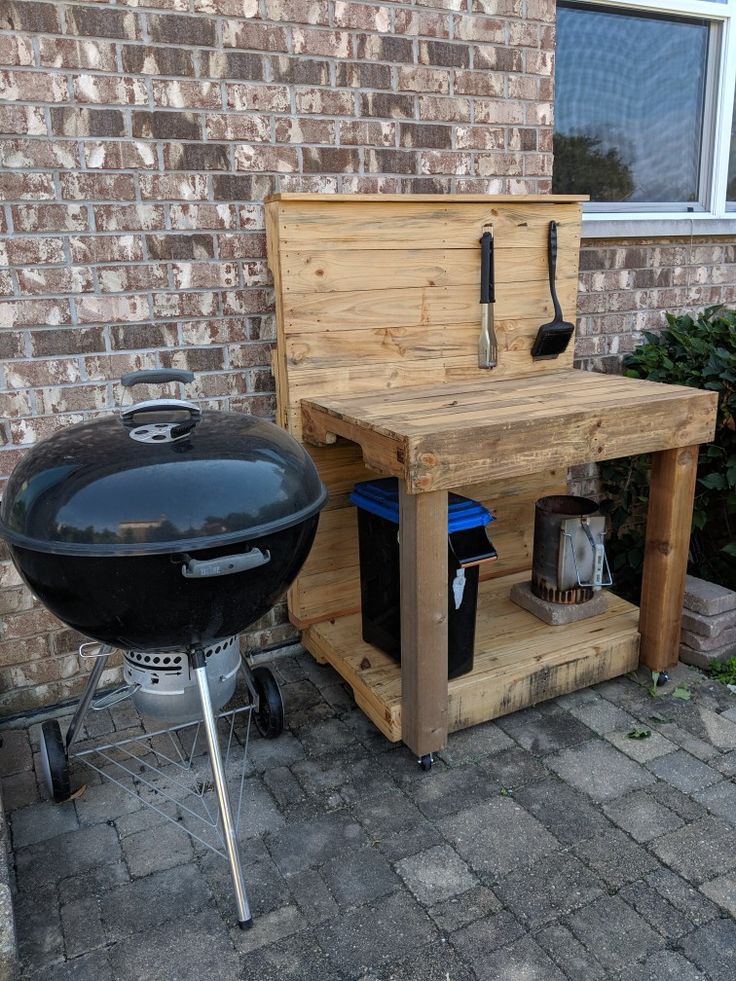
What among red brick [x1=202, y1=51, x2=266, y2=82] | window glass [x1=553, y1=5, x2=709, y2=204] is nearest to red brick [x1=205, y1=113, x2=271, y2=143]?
red brick [x1=202, y1=51, x2=266, y2=82]

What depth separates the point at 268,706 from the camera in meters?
2.63

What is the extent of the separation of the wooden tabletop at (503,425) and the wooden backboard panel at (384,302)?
0.40ft

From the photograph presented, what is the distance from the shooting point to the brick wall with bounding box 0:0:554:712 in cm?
253

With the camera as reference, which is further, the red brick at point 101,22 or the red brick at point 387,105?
the red brick at point 387,105

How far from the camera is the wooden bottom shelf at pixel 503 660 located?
267 centimetres

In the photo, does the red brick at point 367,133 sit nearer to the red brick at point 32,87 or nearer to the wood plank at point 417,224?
the wood plank at point 417,224

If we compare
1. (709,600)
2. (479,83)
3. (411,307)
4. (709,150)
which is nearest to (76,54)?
(411,307)

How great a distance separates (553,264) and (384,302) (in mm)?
781

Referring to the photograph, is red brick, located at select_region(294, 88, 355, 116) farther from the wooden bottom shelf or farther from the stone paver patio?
the stone paver patio

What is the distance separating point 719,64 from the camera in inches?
157

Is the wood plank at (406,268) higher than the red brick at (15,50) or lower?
lower

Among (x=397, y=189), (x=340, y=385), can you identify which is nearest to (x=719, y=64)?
(x=397, y=189)

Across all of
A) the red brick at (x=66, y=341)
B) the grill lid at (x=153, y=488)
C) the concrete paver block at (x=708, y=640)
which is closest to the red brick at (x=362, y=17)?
the red brick at (x=66, y=341)

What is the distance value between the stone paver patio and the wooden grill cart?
0.68ft
